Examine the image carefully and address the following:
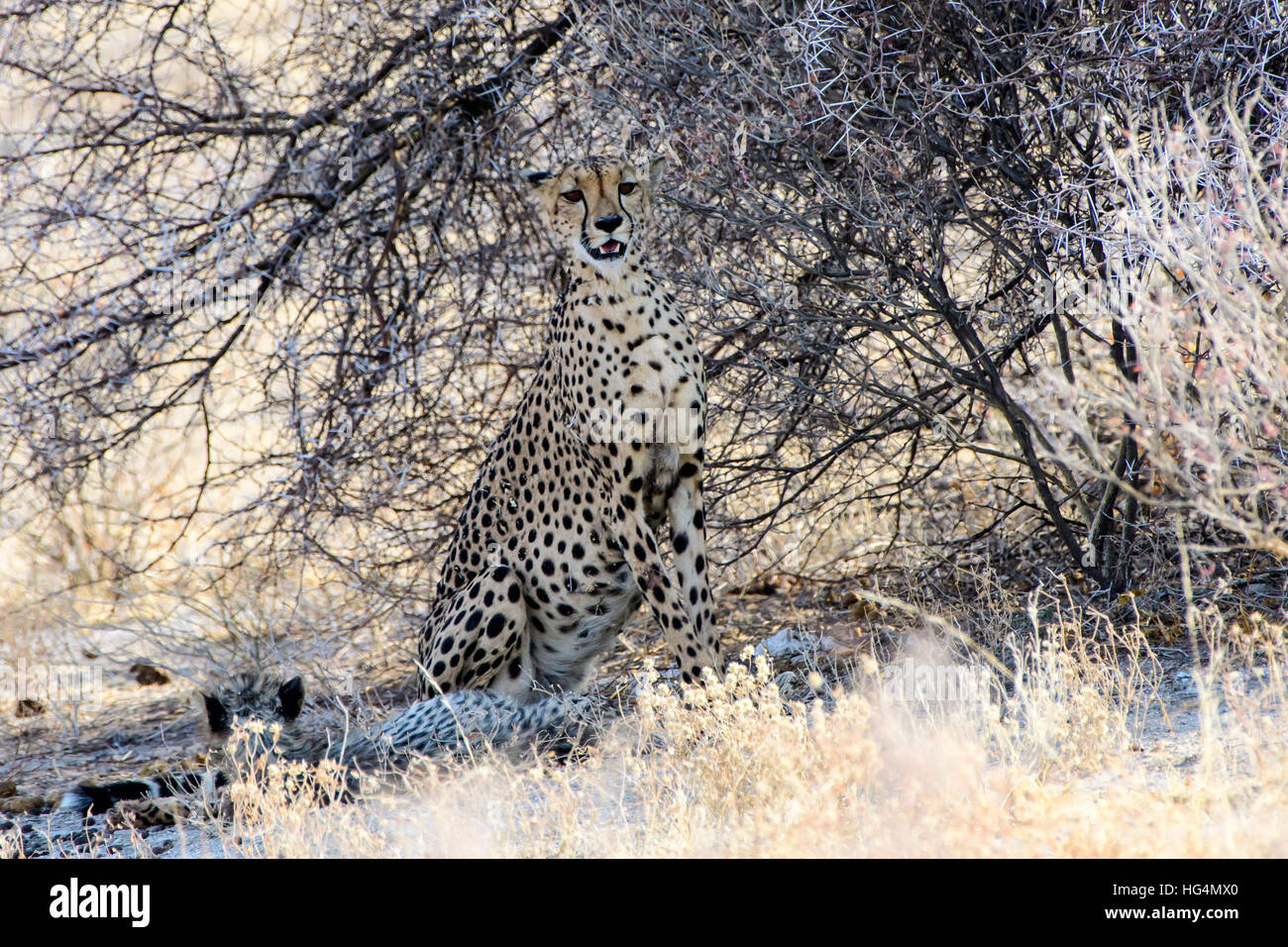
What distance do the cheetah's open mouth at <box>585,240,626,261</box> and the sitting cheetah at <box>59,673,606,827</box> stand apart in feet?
4.67

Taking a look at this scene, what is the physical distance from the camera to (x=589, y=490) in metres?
4.46

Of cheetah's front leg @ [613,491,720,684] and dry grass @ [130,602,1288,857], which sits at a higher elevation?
cheetah's front leg @ [613,491,720,684]

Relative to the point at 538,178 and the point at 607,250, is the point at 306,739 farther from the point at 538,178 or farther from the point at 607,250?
the point at 538,178

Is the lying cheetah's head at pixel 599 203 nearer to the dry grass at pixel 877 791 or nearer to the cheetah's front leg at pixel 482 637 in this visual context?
the cheetah's front leg at pixel 482 637

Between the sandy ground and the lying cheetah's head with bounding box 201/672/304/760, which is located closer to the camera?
the sandy ground

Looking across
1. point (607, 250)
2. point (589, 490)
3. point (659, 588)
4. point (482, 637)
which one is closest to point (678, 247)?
point (607, 250)

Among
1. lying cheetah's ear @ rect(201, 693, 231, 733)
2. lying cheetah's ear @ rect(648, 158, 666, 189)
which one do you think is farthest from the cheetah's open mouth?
lying cheetah's ear @ rect(201, 693, 231, 733)

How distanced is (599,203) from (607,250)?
5.9 inches

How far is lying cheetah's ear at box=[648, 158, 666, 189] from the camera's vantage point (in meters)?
4.27

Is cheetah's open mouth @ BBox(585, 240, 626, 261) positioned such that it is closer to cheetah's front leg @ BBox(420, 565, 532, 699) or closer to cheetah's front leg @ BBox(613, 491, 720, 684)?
cheetah's front leg @ BBox(613, 491, 720, 684)

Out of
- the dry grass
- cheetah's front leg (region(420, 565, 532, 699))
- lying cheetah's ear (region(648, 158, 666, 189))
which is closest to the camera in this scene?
the dry grass

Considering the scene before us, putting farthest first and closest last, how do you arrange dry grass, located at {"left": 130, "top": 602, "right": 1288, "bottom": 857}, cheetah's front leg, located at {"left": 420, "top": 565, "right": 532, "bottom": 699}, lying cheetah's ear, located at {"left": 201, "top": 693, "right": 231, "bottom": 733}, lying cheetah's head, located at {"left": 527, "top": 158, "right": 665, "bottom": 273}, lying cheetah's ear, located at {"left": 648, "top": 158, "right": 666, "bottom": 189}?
→ cheetah's front leg, located at {"left": 420, "top": 565, "right": 532, "bottom": 699} < lying cheetah's ear, located at {"left": 648, "top": 158, "right": 666, "bottom": 189} < lying cheetah's head, located at {"left": 527, "top": 158, "right": 665, "bottom": 273} < lying cheetah's ear, located at {"left": 201, "top": 693, "right": 231, "bottom": 733} < dry grass, located at {"left": 130, "top": 602, "right": 1288, "bottom": 857}
